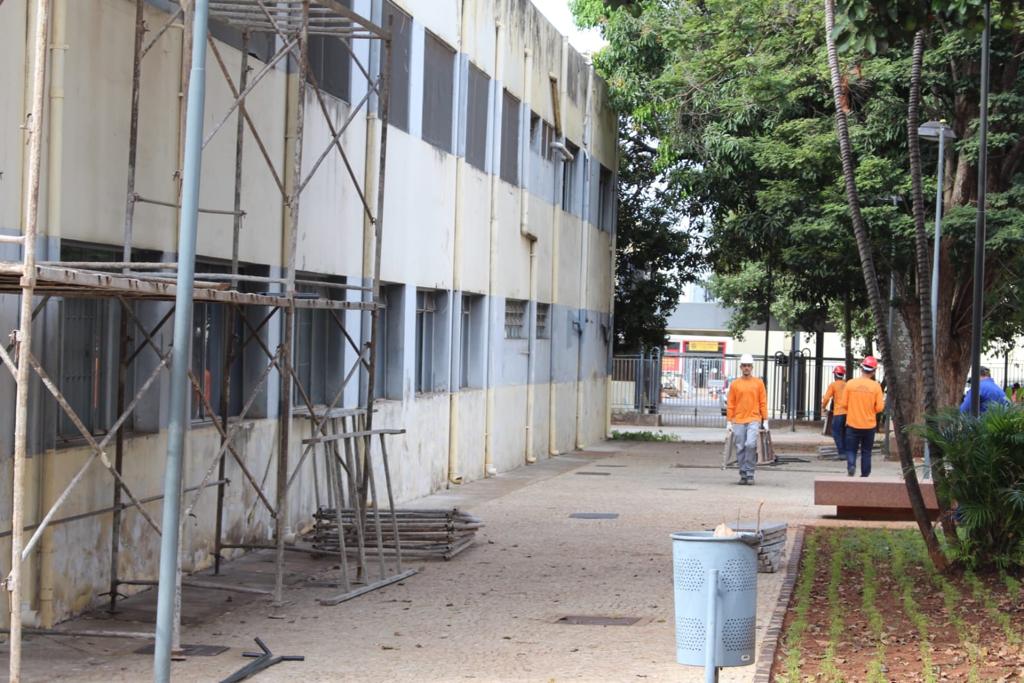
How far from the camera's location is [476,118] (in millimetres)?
21672

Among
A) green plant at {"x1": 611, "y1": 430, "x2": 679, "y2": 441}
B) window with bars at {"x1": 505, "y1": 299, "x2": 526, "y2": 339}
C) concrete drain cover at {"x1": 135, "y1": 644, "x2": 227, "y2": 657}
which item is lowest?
concrete drain cover at {"x1": 135, "y1": 644, "x2": 227, "y2": 657}

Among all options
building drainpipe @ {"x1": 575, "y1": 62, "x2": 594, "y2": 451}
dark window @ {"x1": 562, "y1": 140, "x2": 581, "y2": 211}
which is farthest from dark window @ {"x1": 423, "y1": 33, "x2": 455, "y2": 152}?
building drainpipe @ {"x1": 575, "y1": 62, "x2": 594, "y2": 451}

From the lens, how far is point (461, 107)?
807 inches

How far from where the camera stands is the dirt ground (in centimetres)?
880

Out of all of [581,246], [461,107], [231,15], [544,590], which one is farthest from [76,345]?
[581,246]

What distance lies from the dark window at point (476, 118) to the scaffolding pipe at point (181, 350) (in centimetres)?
1379

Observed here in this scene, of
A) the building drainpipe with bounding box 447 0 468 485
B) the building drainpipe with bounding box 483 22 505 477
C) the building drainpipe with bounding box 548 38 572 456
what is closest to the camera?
the building drainpipe with bounding box 447 0 468 485

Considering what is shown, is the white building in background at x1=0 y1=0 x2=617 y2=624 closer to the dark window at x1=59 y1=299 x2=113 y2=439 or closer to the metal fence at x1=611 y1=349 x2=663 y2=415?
the dark window at x1=59 y1=299 x2=113 y2=439

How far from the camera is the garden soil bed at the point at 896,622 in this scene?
8.79m

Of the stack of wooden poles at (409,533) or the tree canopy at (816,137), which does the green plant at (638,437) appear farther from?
the stack of wooden poles at (409,533)

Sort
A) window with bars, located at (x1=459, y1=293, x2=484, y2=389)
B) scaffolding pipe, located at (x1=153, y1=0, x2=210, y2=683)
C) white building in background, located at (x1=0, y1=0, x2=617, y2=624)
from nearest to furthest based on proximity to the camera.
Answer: scaffolding pipe, located at (x1=153, y1=0, x2=210, y2=683) < white building in background, located at (x1=0, y1=0, x2=617, y2=624) < window with bars, located at (x1=459, y1=293, x2=484, y2=389)

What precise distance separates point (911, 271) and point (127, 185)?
19.8 metres

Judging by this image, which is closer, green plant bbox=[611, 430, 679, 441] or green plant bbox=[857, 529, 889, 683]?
green plant bbox=[857, 529, 889, 683]

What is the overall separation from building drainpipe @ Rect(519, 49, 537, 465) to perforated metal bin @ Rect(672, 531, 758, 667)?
56.9 ft
